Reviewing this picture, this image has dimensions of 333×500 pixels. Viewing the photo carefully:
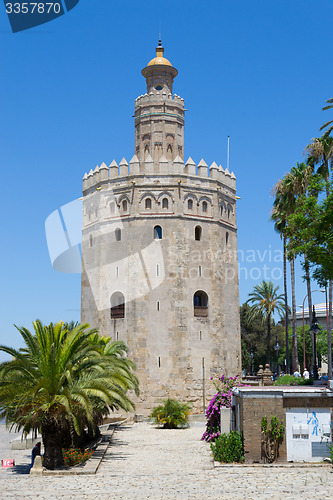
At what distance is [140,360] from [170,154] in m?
14.1

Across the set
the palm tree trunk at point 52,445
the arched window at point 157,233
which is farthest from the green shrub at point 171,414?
the palm tree trunk at point 52,445

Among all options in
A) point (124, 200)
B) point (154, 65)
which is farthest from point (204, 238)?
point (154, 65)

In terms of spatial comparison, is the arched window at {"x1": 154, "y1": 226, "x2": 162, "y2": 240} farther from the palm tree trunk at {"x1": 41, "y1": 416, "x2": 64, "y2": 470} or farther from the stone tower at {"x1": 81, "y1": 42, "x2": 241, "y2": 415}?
the palm tree trunk at {"x1": 41, "y1": 416, "x2": 64, "y2": 470}

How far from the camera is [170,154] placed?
39594 millimetres

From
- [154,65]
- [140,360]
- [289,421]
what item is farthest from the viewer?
[154,65]

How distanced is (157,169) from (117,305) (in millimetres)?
9078

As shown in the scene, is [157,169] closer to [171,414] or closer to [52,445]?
[171,414]

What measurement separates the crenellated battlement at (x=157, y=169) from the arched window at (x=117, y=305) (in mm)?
7636

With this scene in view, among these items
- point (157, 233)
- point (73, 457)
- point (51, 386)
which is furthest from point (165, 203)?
point (73, 457)

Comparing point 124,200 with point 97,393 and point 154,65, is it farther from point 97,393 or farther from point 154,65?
point 97,393

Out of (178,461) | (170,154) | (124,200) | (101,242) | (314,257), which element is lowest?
(178,461)

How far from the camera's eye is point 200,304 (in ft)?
122

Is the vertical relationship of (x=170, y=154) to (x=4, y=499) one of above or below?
above

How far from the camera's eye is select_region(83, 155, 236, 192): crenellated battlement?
37.2 metres
